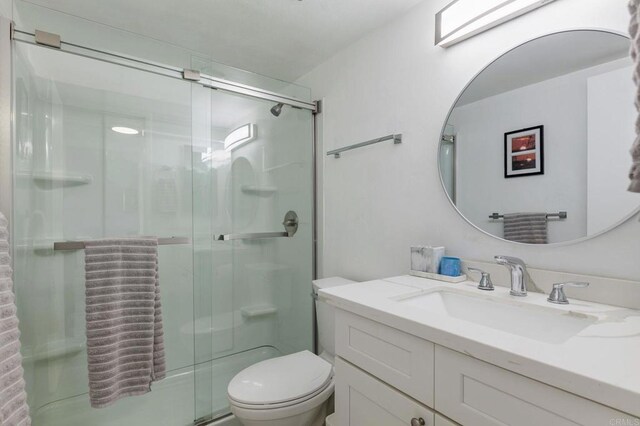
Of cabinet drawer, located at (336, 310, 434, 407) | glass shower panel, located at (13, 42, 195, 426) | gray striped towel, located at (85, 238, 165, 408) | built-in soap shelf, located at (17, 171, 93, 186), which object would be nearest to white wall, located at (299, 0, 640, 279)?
cabinet drawer, located at (336, 310, 434, 407)

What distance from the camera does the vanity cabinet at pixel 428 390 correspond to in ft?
1.89

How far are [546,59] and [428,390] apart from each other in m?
1.14

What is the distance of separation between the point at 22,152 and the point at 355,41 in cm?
178

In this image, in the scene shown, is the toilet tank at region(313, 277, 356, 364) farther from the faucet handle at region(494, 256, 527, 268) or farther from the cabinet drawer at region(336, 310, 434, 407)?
the faucet handle at region(494, 256, 527, 268)

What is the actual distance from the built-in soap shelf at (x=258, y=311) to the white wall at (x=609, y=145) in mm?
1705

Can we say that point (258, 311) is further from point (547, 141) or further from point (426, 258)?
point (547, 141)

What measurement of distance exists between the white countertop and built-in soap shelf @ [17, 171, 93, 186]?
1505 millimetres

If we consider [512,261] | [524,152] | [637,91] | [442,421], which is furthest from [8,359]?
[524,152]

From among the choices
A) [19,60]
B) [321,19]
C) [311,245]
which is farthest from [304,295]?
[19,60]

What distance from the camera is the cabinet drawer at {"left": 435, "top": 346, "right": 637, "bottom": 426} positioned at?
1.77ft

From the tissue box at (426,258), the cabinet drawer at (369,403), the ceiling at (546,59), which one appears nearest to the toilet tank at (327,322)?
the tissue box at (426,258)

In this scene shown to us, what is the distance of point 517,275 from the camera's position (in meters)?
1.04

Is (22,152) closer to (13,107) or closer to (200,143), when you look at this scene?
(13,107)

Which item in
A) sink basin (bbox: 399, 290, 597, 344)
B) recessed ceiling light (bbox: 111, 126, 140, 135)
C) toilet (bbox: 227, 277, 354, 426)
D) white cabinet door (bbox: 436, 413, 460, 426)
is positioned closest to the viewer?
white cabinet door (bbox: 436, 413, 460, 426)
